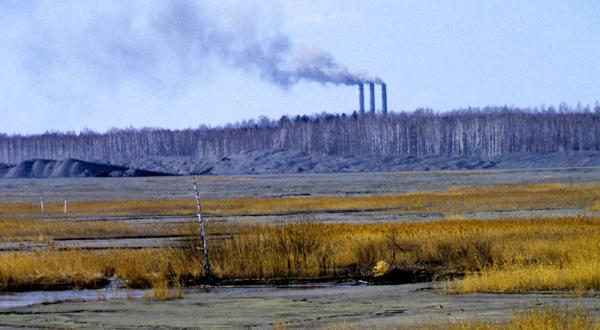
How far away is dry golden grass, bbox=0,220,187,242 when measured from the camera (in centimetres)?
3941

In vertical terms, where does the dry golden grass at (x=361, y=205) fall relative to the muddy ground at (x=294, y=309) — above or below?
below

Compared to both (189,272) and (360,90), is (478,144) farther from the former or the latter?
(189,272)

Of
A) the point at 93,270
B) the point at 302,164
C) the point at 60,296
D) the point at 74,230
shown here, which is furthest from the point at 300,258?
the point at 302,164

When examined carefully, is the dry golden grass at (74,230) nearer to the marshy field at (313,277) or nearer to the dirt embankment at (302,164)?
the marshy field at (313,277)

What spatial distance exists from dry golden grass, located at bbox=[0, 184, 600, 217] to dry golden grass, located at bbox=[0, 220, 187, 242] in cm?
775

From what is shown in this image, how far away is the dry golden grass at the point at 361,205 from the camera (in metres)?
52.0

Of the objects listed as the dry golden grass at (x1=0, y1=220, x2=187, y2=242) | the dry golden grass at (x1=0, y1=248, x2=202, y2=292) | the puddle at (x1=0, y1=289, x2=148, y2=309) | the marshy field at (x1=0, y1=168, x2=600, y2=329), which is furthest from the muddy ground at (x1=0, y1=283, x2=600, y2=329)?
the dry golden grass at (x1=0, y1=220, x2=187, y2=242)

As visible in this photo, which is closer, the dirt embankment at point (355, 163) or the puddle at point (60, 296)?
the puddle at point (60, 296)

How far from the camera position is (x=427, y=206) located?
53906 mm

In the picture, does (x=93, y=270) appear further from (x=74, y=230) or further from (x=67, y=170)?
(x=67, y=170)

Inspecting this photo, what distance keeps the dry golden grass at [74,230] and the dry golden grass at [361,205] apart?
305 inches

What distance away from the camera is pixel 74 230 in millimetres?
42188

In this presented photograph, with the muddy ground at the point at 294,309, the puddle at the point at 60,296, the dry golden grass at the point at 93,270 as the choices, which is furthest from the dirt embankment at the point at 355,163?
the muddy ground at the point at 294,309

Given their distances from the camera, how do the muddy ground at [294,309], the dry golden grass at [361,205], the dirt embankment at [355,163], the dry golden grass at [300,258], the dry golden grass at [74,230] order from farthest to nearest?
the dirt embankment at [355,163]
the dry golden grass at [361,205]
the dry golden grass at [74,230]
the dry golden grass at [300,258]
the muddy ground at [294,309]
